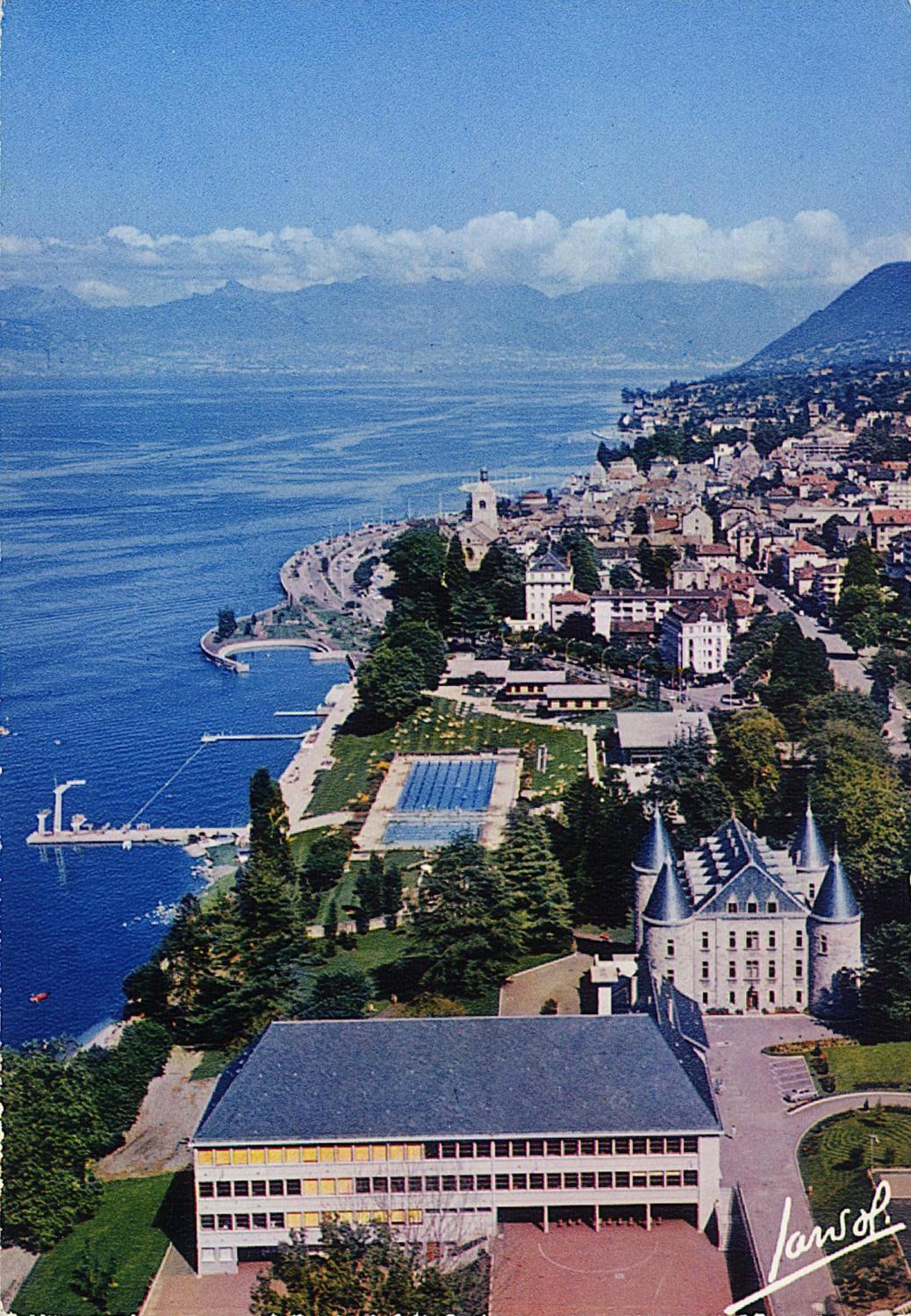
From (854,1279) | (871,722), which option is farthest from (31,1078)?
(871,722)

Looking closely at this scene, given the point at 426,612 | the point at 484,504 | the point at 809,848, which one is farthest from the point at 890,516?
the point at 809,848

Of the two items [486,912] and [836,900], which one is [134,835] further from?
[836,900]

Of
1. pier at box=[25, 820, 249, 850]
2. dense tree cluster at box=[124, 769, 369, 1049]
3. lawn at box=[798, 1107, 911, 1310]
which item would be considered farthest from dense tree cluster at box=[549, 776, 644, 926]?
pier at box=[25, 820, 249, 850]

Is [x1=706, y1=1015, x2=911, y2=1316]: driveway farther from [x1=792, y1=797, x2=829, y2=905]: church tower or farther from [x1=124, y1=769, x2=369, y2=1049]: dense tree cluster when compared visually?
→ [x1=124, y1=769, x2=369, y2=1049]: dense tree cluster

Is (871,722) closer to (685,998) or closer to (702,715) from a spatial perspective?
(702,715)

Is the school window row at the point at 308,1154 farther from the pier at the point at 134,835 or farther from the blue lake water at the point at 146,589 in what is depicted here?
the pier at the point at 134,835

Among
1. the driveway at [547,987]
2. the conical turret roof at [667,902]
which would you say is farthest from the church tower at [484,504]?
the conical turret roof at [667,902]
